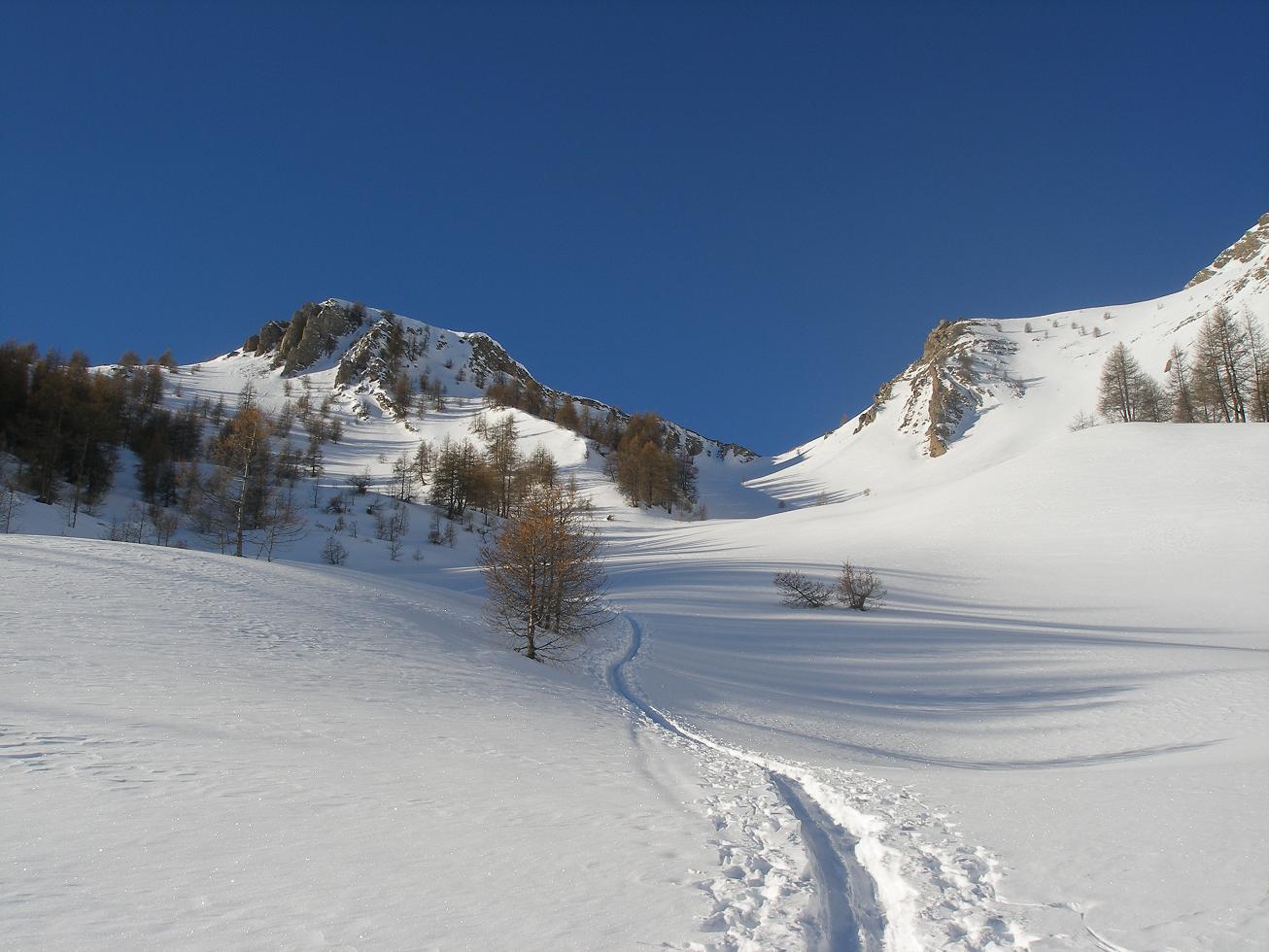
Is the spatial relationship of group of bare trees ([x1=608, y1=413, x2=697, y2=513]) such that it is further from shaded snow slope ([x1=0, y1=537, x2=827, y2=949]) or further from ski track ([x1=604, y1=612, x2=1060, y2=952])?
ski track ([x1=604, y1=612, x2=1060, y2=952])

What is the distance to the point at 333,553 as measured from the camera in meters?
41.8

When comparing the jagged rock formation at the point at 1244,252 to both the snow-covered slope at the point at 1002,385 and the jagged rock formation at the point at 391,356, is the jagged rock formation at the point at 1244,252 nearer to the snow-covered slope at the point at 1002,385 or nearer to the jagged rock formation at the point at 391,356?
the snow-covered slope at the point at 1002,385

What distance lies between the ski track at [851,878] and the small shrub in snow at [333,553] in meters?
40.4

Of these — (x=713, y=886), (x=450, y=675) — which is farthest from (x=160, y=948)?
(x=450, y=675)

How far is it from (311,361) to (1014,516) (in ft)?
539

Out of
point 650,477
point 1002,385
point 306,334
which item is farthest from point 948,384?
point 306,334

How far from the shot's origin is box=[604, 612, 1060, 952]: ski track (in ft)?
14.0

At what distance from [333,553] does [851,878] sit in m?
43.7

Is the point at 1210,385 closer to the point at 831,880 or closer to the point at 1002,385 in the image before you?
the point at 1002,385

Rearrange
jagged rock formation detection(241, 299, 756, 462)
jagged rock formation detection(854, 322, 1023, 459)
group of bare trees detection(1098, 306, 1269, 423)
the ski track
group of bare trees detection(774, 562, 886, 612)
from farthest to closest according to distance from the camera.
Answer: jagged rock formation detection(241, 299, 756, 462), jagged rock formation detection(854, 322, 1023, 459), group of bare trees detection(1098, 306, 1269, 423), group of bare trees detection(774, 562, 886, 612), the ski track

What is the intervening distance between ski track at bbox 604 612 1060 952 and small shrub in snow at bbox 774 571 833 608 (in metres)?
20.2

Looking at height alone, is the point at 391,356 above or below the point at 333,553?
above

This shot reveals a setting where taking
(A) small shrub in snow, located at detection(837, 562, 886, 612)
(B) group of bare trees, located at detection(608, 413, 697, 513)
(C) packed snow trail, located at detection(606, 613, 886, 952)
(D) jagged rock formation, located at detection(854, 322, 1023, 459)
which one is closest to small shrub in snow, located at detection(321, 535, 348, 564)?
(A) small shrub in snow, located at detection(837, 562, 886, 612)

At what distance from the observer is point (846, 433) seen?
148 m
